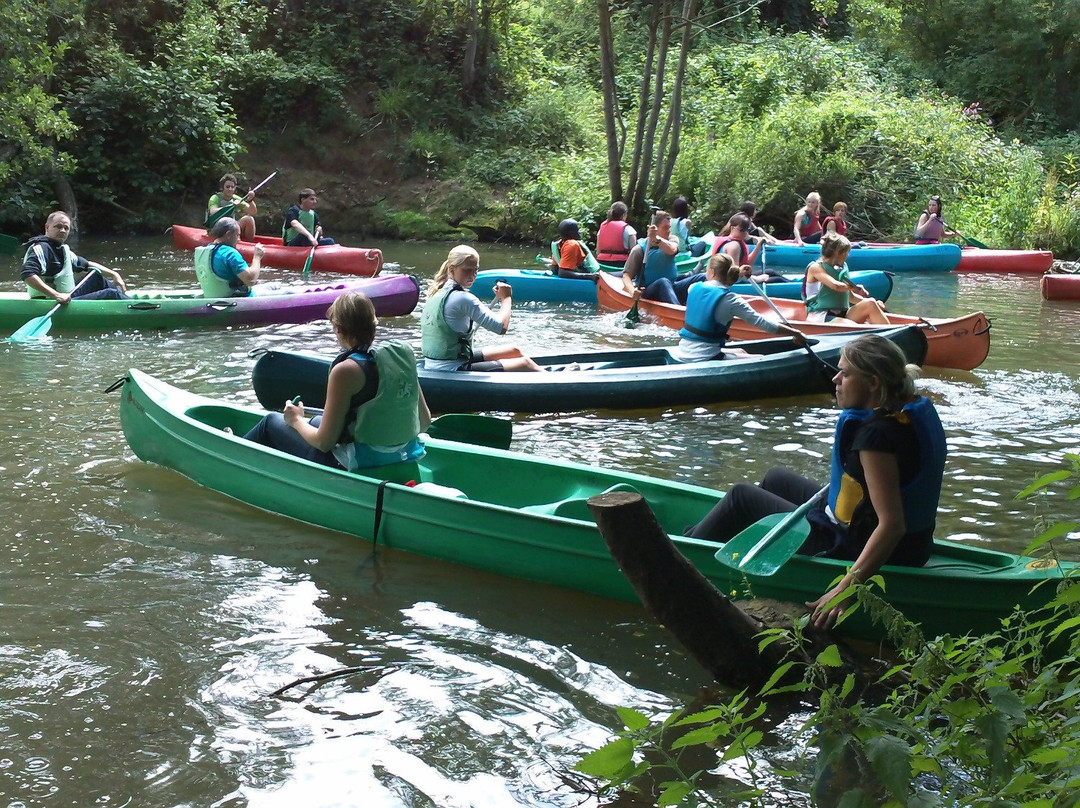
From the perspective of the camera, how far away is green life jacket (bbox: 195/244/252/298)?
A: 10828 mm

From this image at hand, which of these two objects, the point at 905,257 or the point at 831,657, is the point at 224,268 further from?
the point at 905,257

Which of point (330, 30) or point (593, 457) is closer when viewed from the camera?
point (593, 457)

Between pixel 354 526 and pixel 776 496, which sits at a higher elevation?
pixel 776 496

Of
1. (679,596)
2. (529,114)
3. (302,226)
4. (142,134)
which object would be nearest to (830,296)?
(679,596)

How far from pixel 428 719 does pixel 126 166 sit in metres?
18.8

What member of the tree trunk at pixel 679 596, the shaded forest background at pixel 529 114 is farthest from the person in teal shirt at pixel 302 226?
the tree trunk at pixel 679 596

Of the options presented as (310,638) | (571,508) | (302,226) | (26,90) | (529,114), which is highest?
(529,114)

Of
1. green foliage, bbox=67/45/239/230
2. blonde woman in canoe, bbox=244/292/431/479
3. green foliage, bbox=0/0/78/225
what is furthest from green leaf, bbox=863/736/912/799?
green foliage, bbox=67/45/239/230

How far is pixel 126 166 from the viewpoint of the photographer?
66.5 ft

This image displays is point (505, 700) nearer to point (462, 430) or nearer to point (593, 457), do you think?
point (462, 430)

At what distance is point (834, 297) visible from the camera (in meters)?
9.35

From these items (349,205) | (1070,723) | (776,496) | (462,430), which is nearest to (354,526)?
(462,430)

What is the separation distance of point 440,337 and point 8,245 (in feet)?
41.5

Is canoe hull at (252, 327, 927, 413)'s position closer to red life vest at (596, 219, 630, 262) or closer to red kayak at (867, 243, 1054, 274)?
red life vest at (596, 219, 630, 262)
